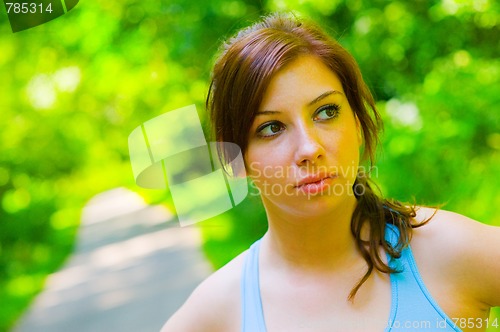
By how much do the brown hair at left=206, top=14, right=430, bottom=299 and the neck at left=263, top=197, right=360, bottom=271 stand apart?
2 centimetres

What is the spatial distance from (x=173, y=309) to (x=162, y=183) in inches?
14.0

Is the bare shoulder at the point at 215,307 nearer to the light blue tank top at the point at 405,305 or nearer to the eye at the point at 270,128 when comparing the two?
the light blue tank top at the point at 405,305

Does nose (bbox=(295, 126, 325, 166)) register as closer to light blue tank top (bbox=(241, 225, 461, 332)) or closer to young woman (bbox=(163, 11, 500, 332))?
young woman (bbox=(163, 11, 500, 332))

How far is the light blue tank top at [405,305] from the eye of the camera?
664 millimetres

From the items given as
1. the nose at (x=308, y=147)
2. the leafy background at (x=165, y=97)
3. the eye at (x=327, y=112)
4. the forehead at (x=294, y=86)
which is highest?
the forehead at (x=294, y=86)

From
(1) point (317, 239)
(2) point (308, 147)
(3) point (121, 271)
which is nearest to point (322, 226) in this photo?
(1) point (317, 239)

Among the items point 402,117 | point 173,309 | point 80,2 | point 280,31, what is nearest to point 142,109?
point 80,2

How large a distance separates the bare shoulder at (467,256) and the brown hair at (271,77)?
4cm

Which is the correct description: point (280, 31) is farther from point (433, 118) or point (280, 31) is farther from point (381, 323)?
point (433, 118)

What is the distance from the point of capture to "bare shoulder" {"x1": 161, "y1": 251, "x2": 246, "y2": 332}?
2.53 ft

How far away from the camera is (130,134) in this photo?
4.47 ft

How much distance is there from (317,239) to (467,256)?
0.59 feet

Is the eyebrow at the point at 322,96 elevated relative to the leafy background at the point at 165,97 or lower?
elevated

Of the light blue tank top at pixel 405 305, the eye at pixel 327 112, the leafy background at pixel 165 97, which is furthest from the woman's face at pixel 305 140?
the leafy background at pixel 165 97
